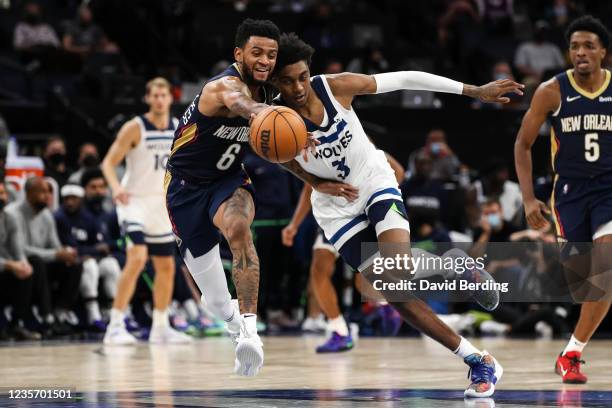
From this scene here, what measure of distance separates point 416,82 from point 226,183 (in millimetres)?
1253

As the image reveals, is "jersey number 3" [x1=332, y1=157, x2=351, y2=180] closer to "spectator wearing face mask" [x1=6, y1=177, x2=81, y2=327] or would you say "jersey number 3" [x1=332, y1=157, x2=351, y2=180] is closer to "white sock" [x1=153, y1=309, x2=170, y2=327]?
"white sock" [x1=153, y1=309, x2=170, y2=327]

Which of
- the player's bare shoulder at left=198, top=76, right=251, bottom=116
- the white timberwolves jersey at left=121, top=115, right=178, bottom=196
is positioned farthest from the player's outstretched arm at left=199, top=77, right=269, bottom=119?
the white timberwolves jersey at left=121, top=115, right=178, bottom=196

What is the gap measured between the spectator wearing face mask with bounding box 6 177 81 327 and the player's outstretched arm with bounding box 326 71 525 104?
555 cm

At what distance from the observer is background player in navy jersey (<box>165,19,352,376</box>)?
608cm

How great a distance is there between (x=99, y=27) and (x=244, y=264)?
43.0ft

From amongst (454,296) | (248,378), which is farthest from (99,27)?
(248,378)

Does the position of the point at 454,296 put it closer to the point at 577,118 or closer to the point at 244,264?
the point at 577,118

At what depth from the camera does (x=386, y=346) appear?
10430 millimetres

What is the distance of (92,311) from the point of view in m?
12.2

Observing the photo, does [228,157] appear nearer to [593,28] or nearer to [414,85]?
[414,85]

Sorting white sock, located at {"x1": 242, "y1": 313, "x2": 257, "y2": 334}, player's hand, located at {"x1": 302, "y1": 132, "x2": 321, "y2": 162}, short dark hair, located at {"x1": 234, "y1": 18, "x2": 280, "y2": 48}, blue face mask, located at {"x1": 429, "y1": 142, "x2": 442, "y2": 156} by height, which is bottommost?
white sock, located at {"x1": 242, "y1": 313, "x2": 257, "y2": 334}

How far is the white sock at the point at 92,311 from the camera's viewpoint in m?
12.2

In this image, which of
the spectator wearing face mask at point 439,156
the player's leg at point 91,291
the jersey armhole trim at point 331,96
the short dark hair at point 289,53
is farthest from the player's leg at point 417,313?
the spectator wearing face mask at point 439,156

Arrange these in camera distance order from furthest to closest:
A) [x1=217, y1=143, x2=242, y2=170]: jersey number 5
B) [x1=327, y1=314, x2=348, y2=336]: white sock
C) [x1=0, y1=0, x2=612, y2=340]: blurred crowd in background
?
[x1=0, y1=0, x2=612, y2=340]: blurred crowd in background, [x1=327, y1=314, x2=348, y2=336]: white sock, [x1=217, y1=143, x2=242, y2=170]: jersey number 5
